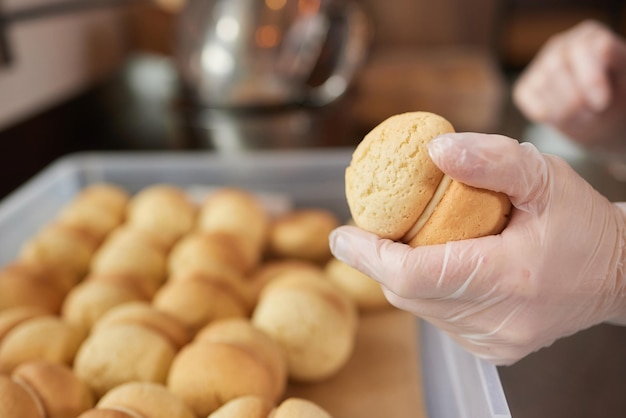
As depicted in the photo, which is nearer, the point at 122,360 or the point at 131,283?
the point at 122,360

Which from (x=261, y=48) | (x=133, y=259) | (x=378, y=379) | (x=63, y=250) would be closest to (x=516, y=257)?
(x=378, y=379)

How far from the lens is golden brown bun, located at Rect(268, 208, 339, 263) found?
0.89m

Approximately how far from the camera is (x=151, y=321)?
2.07 feet

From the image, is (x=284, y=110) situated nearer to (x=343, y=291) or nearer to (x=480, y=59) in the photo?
(x=343, y=291)

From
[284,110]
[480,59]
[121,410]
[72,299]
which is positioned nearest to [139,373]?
[121,410]

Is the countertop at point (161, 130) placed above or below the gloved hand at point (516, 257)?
below

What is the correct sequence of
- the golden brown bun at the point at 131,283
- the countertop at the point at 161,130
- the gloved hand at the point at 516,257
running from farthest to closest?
the countertop at the point at 161,130 < the golden brown bun at the point at 131,283 < the gloved hand at the point at 516,257

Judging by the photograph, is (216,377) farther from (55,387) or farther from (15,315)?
(15,315)

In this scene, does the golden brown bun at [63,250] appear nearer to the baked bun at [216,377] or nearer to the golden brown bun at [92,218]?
the golden brown bun at [92,218]

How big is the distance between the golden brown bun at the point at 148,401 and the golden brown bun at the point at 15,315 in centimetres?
19

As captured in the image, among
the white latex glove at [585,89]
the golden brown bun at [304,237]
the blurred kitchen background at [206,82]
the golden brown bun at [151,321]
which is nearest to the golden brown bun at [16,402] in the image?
the golden brown bun at [151,321]

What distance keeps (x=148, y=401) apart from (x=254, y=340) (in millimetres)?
133

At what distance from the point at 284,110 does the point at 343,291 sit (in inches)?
27.3

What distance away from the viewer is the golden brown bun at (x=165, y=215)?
90 cm
